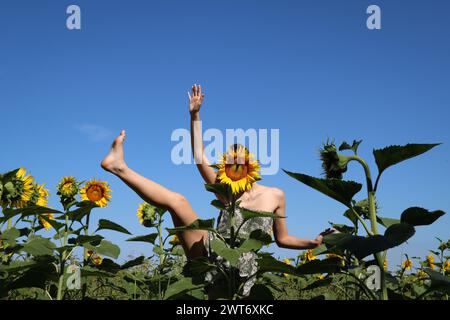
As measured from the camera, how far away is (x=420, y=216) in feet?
6.13

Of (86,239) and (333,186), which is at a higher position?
(333,186)

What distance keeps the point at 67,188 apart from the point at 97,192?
476mm

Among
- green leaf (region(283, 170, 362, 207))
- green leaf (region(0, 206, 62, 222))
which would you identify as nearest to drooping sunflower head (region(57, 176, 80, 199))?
green leaf (region(0, 206, 62, 222))

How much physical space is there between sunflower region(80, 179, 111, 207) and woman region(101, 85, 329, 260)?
16.5 inches

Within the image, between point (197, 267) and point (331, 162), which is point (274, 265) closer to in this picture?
point (197, 267)

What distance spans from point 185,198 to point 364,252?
191 cm

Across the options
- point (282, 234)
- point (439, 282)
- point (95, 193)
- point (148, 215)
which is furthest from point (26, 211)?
point (439, 282)

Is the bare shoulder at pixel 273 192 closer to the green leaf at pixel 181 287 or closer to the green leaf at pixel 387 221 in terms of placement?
the green leaf at pixel 181 287

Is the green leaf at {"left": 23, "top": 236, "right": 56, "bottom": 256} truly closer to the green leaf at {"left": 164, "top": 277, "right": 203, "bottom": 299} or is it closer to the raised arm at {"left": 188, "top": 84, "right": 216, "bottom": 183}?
the green leaf at {"left": 164, "top": 277, "right": 203, "bottom": 299}

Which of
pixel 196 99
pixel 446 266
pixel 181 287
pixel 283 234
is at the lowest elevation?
pixel 446 266

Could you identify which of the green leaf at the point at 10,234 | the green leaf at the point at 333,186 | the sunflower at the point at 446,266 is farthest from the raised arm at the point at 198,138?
the sunflower at the point at 446,266

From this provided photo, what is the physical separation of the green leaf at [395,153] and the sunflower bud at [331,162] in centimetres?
28

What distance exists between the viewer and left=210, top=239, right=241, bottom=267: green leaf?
92.2 inches
